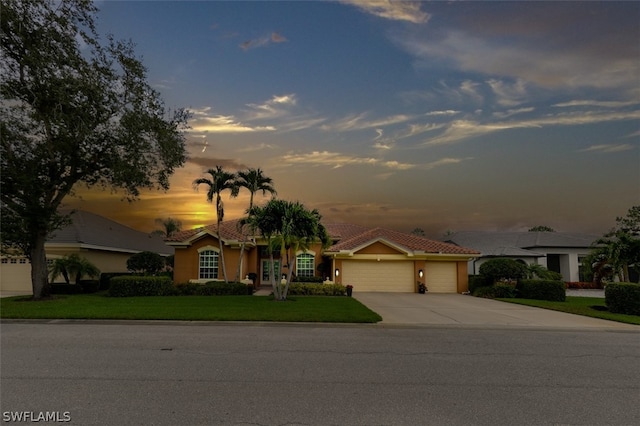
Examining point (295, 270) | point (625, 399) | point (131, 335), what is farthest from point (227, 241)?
point (625, 399)

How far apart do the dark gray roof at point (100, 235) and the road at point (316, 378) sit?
729 inches

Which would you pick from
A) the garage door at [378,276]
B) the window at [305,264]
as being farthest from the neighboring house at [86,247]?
the garage door at [378,276]

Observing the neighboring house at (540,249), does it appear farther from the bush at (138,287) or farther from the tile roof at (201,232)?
the bush at (138,287)

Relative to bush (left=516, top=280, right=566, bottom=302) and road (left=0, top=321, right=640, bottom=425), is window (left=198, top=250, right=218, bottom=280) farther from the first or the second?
bush (left=516, top=280, right=566, bottom=302)

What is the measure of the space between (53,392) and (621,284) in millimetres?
19792

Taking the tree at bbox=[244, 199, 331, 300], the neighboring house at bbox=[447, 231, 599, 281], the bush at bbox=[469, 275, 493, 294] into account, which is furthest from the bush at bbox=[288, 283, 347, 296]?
the neighboring house at bbox=[447, 231, 599, 281]

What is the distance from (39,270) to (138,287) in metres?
4.60

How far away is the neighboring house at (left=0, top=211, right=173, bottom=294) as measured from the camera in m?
26.9

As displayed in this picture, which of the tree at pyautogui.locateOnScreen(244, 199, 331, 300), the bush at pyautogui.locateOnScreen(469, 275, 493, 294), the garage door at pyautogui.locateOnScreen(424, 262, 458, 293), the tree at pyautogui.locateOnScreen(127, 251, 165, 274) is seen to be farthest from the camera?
the tree at pyautogui.locateOnScreen(127, 251, 165, 274)

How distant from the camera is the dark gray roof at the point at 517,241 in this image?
37094mm

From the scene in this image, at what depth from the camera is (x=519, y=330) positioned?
40.9 feet

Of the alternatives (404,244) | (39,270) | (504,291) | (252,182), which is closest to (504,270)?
(504,291)

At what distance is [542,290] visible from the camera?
23.2 m

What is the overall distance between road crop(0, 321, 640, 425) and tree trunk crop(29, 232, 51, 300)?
1050cm
